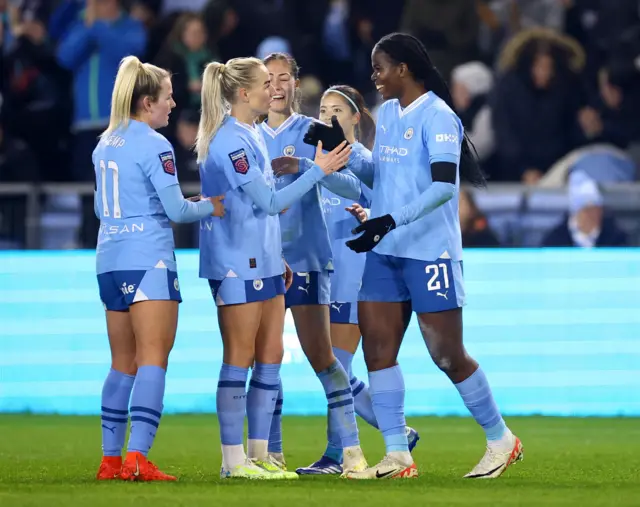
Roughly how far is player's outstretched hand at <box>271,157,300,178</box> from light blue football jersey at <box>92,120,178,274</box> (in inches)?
28.1

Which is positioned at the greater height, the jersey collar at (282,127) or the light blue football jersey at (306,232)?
the jersey collar at (282,127)

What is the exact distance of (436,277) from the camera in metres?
7.07

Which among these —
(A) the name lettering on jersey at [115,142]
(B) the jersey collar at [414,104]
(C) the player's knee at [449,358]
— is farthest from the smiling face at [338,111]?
(C) the player's knee at [449,358]

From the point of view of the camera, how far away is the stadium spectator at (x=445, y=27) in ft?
48.5

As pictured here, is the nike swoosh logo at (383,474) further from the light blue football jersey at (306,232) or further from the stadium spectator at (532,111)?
the stadium spectator at (532,111)

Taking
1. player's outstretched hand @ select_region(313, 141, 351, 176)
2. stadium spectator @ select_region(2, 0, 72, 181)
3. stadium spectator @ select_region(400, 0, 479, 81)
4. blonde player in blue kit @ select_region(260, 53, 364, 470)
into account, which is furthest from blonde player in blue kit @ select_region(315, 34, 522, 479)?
stadium spectator @ select_region(400, 0, 479, 81)

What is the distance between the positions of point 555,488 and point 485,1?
9715mm

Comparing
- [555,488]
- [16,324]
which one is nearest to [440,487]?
[555,488]

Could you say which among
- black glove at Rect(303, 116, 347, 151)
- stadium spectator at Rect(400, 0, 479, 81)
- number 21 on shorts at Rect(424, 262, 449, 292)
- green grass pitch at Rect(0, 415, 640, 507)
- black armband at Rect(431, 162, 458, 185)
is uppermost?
stadium spectator at Rect(400, 0, 479, 81)

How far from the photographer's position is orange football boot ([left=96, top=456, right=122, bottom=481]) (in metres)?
7.11

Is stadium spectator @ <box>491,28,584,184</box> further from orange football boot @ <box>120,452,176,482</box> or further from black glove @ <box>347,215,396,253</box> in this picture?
orange football boot @ <box>120,452,176,482</box>

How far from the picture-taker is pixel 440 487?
22.2 feet

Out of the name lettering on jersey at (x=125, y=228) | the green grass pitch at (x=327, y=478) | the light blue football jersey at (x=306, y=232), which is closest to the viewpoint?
the green grass pitch at (x=327, y=478)

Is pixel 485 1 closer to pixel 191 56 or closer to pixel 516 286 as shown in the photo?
pixel 191 56
